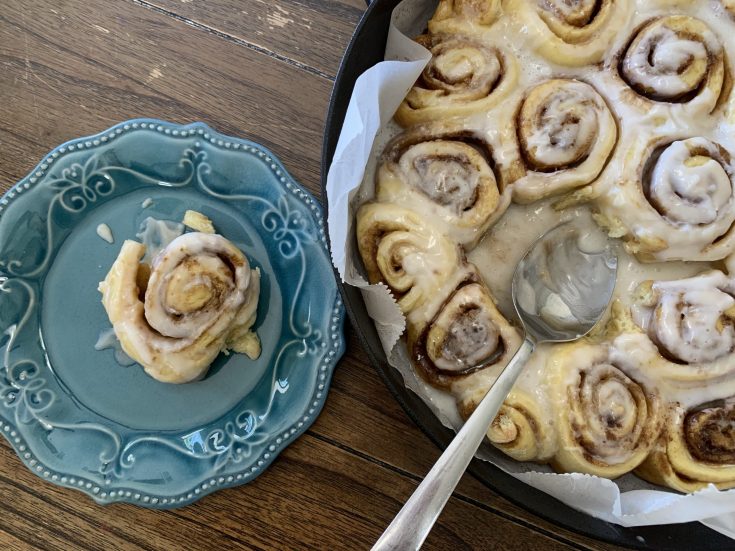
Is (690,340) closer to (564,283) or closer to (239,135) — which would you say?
(564,283)

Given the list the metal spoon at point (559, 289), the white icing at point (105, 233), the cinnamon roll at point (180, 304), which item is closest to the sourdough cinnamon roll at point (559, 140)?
the metal spoon at point (559, 289)

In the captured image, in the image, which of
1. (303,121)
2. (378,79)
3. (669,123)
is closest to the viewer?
(378,79)

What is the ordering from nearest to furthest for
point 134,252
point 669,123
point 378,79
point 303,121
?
1. point 378,79
2. point 669,123
3. point 134,252
4. point 303,121

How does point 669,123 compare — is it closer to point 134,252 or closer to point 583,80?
point 583,80

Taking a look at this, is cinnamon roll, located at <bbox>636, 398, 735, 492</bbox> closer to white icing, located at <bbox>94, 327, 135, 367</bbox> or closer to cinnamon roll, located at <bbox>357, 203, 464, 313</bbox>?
cinnamon roll, located at <bbox>357, 203, 464, 313</bbox>

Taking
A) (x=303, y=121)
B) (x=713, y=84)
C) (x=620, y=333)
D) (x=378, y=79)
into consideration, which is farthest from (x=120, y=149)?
(x=713, y=84)

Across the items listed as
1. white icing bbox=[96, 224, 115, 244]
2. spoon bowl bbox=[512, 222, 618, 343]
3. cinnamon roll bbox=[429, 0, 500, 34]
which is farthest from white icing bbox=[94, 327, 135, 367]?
cinnamon roll bbox=[429, 0, 500, 34]
